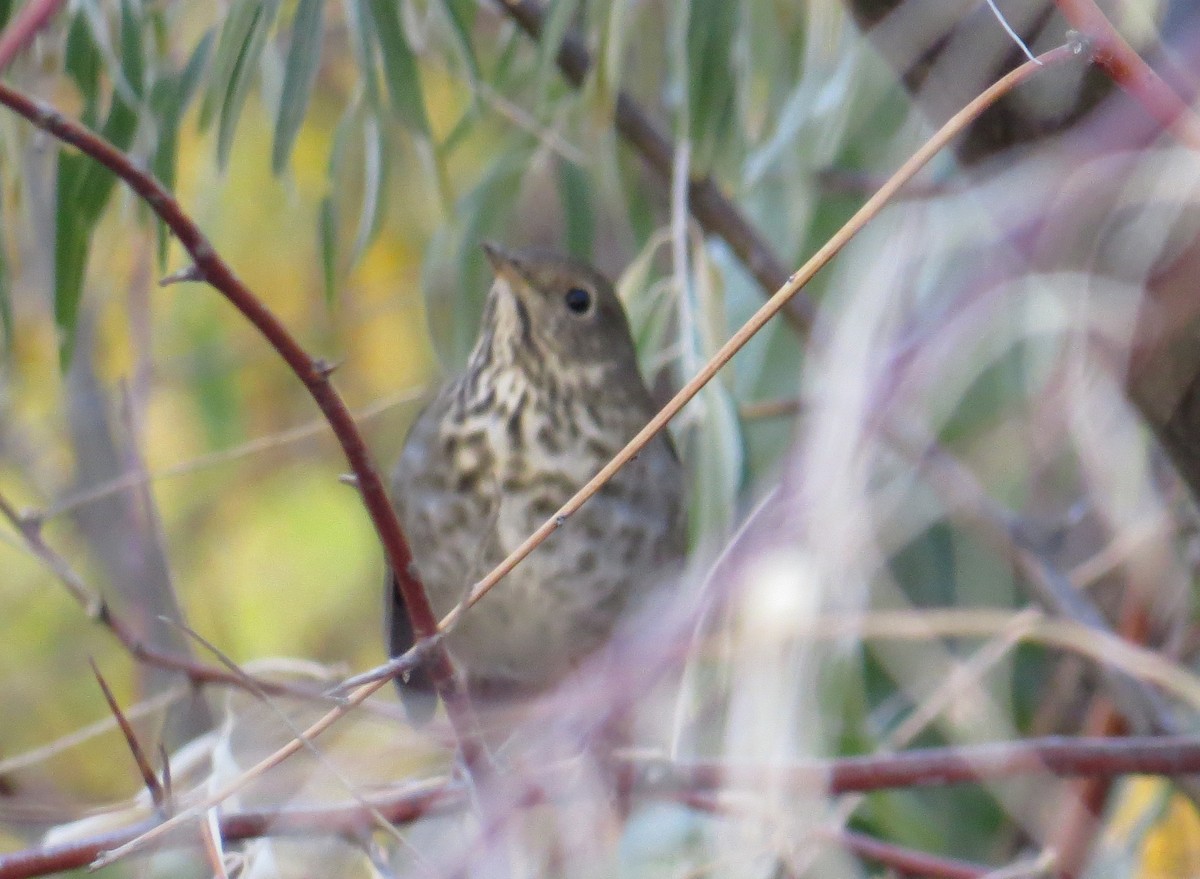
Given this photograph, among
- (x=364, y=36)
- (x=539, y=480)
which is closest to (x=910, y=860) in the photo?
(x=539, y=480)

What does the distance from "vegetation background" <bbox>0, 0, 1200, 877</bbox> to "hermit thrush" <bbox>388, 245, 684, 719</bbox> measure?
120 millimetres

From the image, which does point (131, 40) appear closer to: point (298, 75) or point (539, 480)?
point (298, 75)

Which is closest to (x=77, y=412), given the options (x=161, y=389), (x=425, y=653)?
(x=161, y=389)

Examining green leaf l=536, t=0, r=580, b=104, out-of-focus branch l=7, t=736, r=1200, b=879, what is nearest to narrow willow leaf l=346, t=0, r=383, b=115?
green leaf l=536, t=0, r=580, b=104

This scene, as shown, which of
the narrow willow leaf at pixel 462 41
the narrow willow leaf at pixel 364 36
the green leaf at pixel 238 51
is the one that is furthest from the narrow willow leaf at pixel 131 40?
the narrow willow leaf at pixel 462 41

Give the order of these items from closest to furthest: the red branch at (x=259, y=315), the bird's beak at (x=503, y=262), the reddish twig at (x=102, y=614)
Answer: the red branch at (x=259, y=315) < the reddish twig at (x=102, y=614) < the bird's beak at (x=503, y=262)

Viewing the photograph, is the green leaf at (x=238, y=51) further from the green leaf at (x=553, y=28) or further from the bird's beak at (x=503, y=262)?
the bird's beak at (x=503, y=262)

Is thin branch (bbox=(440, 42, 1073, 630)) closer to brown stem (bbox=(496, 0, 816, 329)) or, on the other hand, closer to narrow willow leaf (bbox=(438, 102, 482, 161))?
narrow willow leaf (bbox=(438, 102, 482, 161))

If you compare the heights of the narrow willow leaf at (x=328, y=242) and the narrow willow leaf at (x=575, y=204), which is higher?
the narrow willow leaf at (x=328, y=242)

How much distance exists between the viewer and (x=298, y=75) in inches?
81.8

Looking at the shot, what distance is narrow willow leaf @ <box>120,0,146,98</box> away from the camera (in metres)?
2.15

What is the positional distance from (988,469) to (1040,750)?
1.02m

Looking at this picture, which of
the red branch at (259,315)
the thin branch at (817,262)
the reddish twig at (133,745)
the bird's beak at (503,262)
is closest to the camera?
the red branch at (259,315)

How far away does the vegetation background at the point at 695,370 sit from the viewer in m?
2.06
